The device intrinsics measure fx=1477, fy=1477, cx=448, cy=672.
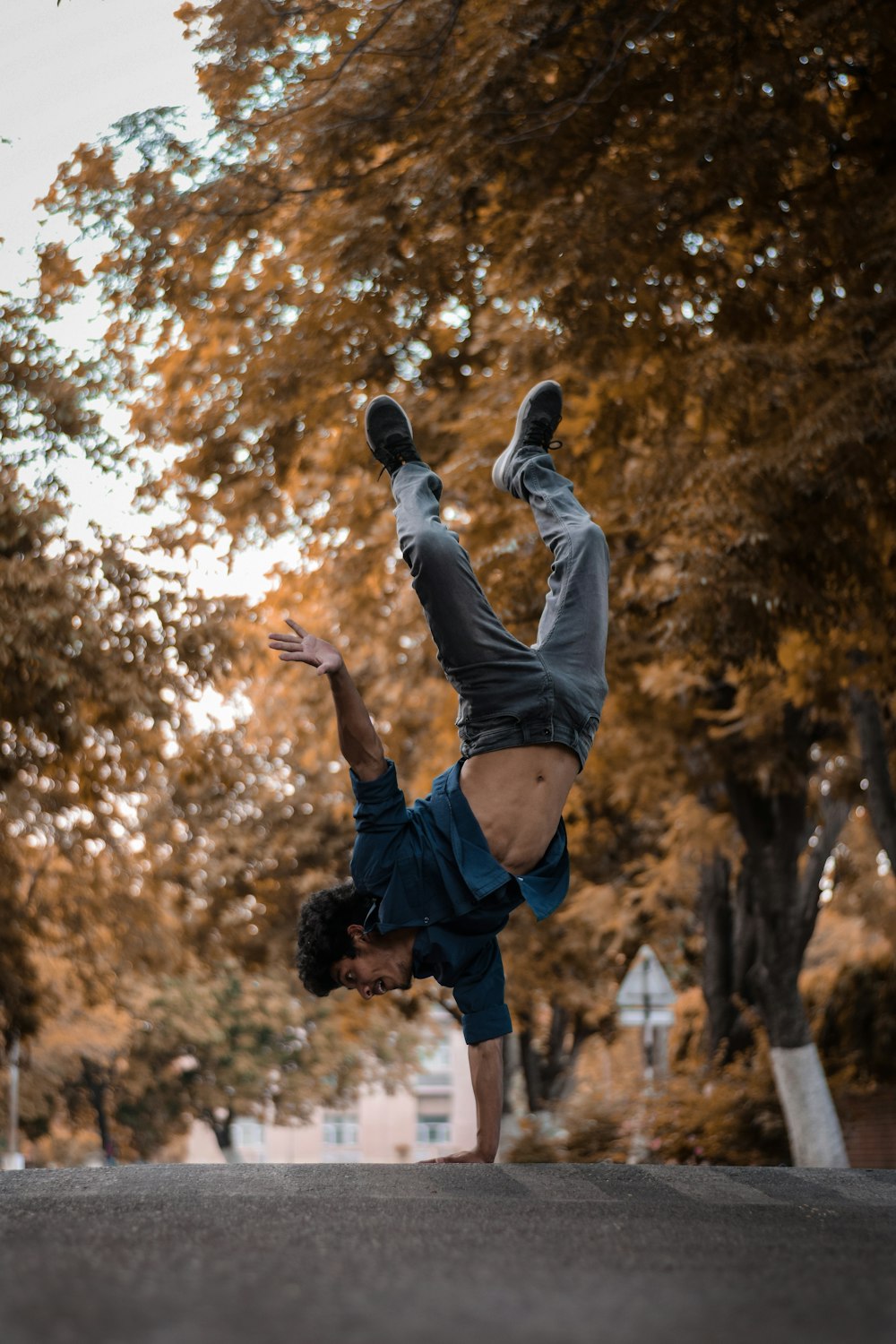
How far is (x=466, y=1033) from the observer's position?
5500 mm

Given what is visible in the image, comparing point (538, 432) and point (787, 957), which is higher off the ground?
point (538, 432)

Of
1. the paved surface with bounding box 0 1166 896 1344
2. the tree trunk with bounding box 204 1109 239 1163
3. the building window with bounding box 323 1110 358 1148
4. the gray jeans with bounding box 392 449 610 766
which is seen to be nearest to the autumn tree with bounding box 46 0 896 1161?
the gray jeans with bounding box 392 449 610 766

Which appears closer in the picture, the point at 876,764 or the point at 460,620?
the point at 460,620

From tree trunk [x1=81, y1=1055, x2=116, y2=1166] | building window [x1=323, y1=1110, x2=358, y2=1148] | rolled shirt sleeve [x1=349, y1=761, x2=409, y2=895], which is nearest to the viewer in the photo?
rolled shirt sleeve [x1=349, y1=761, x2=409, y2=895]

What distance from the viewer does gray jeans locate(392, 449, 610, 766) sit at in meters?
5.18

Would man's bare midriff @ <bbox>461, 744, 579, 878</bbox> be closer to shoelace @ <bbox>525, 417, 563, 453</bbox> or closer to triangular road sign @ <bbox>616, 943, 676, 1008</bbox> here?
shoelace @ <bbox>525, 417, 563, 453</bbox>

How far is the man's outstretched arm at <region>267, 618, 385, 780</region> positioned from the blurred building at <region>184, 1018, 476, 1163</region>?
75957mm

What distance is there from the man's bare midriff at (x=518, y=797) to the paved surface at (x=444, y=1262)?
114 centimetres

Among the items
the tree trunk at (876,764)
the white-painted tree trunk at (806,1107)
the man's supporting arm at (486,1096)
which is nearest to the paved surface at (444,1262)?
the man's supporting arm at (486,1096)

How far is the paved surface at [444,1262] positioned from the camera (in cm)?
204

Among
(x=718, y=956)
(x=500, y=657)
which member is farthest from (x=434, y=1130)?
(x=500, y=657)

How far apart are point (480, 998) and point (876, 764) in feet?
20.7

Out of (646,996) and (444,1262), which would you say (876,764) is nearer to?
(646,996)

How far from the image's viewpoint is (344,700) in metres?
4.70
